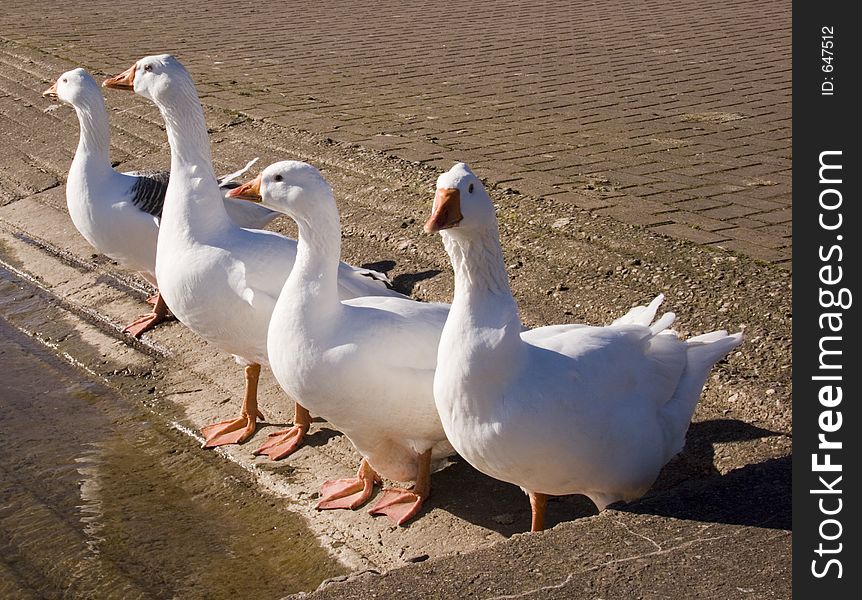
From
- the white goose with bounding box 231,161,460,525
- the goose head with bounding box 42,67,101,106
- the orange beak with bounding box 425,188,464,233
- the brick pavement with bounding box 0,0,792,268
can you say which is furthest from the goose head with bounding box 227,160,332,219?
the goose head with bounding box 42,67,101,106

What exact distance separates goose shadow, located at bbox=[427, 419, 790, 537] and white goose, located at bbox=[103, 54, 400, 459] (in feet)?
3.18

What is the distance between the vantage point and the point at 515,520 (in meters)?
4.46

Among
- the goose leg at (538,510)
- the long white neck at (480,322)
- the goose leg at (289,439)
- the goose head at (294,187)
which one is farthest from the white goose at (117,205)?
the goose leg at (538,510)

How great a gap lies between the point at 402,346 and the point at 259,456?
1307 millimetres

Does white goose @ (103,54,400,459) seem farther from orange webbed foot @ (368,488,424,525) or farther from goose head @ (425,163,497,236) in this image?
goose head @ (425,163,497,236)

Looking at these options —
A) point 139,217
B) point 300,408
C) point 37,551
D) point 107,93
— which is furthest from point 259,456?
point 107,93

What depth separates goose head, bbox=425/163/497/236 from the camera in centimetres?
358

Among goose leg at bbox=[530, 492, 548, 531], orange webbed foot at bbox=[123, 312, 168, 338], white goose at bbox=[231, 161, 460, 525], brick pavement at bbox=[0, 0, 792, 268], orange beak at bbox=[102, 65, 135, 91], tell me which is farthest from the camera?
brick pavement at bbox=[0, 0, 792, 268]

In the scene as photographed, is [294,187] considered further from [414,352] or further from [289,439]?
[289,439]

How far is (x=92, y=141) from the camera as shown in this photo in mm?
6793

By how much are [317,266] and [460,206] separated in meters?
1.00

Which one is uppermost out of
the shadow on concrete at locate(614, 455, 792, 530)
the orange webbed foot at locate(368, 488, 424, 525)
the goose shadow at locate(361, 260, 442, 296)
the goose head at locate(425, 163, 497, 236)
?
the goose head at locate(425, 163, 497, 236)

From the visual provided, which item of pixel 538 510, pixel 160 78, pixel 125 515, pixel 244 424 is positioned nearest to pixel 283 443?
pixel 244 424

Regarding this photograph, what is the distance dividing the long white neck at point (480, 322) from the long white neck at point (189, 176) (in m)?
1.86
